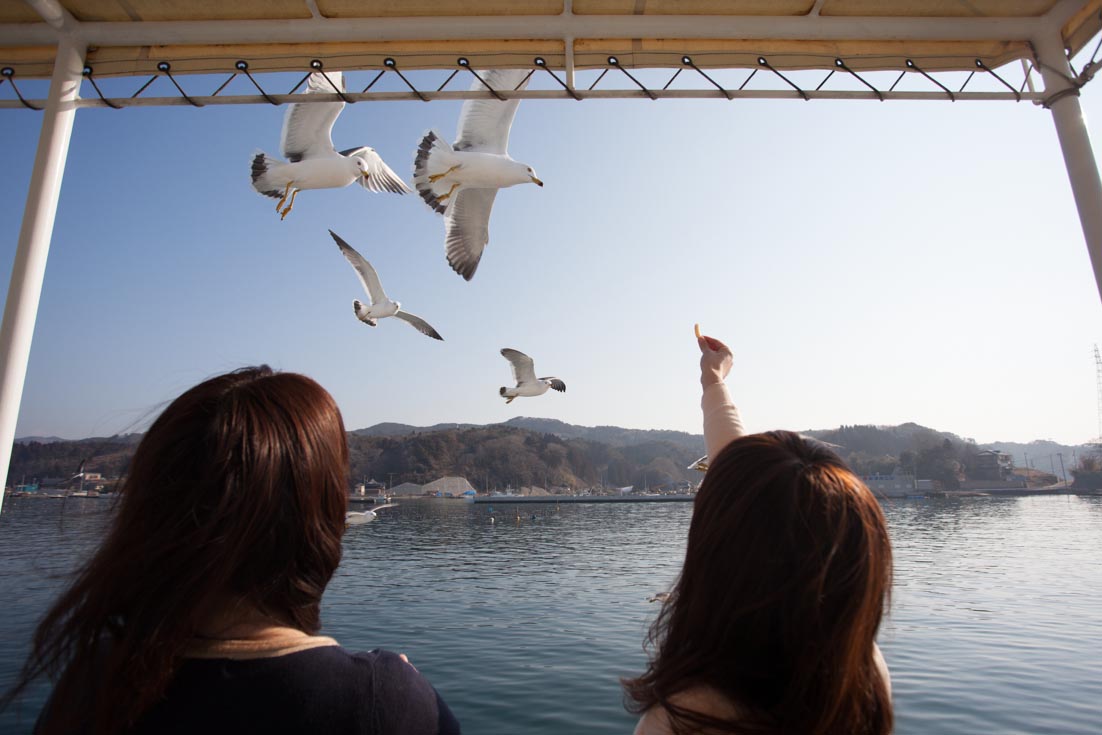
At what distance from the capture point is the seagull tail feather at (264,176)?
588 cm

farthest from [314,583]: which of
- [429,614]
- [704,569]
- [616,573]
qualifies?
[616,573]

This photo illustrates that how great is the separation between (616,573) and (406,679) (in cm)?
1735

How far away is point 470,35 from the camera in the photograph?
3613 mm

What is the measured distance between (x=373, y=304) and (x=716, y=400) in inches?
279

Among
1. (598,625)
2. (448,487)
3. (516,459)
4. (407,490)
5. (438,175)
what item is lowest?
(598,625)

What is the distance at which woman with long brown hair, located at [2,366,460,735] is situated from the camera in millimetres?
949

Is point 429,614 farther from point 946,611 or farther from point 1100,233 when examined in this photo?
point 1100,233

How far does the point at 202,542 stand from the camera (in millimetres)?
998

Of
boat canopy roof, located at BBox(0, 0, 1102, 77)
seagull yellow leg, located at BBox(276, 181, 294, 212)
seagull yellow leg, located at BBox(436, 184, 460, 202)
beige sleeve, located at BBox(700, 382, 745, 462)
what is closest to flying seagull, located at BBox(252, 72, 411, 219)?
seagull yellow leg, located at BBox(276, 181, 294, 212)

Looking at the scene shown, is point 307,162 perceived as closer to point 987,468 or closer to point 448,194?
point 448,194

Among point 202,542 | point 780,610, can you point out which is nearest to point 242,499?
point 202,542

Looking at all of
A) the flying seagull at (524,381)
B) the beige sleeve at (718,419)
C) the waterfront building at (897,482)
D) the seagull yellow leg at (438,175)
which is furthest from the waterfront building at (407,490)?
the beige sleeve at (718,419)

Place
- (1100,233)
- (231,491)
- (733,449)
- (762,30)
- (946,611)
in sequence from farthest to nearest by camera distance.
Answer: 1. (946,611)
2. (762,30)
3. (1100,233)
4. (733,449)
5. (231,491)

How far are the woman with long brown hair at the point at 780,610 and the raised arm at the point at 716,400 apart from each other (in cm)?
54
